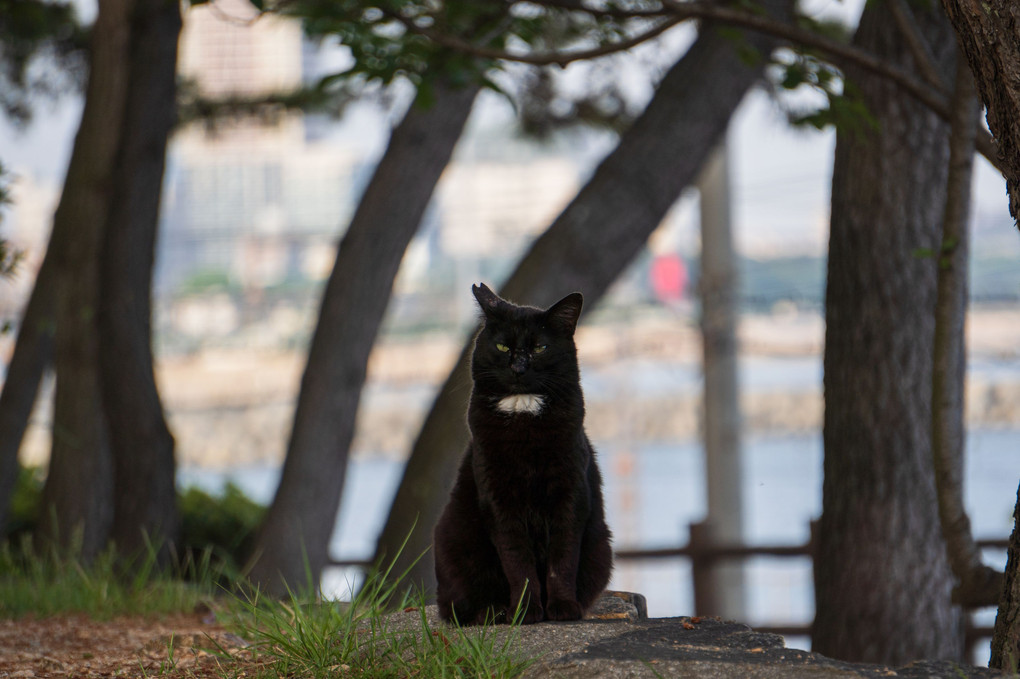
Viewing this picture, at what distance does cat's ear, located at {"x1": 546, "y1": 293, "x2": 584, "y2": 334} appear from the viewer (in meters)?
2.54

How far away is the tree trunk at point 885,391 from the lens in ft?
12.1

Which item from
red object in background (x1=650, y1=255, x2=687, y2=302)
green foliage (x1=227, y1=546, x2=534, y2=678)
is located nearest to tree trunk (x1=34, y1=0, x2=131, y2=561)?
green foliage (x1=227, y1=546, x2=534, y2=678)

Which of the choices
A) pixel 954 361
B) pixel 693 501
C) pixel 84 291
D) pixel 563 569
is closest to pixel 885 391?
pixel 954 361

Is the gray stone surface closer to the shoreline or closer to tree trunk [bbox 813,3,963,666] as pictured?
tree trunk [bbox 813,3,963,666]

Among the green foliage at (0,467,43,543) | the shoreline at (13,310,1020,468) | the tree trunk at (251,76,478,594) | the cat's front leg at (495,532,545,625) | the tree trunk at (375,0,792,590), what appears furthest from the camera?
the shoreline at (13,310,1020,468)

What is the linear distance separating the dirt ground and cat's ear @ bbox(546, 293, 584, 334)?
122 centimetres

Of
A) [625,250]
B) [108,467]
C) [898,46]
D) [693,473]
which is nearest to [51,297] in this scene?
[108,467]

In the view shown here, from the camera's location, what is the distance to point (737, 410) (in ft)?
26.7

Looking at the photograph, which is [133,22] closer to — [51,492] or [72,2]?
[72,2]

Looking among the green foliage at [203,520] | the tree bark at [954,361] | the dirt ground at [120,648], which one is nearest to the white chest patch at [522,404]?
the dirt ground at [120,648]

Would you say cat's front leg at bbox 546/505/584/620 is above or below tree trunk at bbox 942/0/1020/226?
below

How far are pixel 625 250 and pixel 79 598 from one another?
2.90 meters

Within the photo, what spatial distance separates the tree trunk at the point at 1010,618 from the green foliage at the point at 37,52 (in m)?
6.24

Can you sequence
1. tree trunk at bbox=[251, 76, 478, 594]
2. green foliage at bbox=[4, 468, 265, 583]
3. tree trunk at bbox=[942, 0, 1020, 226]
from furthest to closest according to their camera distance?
green foliage at bbox=[4, 468, 265, 583]
tree trunk at bbox=[251, 76, 478, 594]
tree trunk at bbox=[942, 0, 1020, 226]
